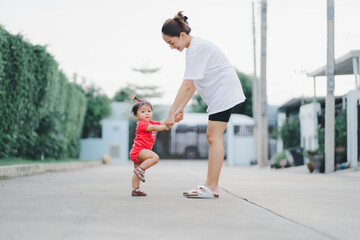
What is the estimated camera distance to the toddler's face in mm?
5023

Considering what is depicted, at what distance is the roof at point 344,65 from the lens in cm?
1342

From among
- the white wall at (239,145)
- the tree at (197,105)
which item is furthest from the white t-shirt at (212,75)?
the tree at (197,105)

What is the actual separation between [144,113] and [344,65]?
11.7 m

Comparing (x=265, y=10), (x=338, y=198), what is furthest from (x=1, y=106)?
(x=265, y=10)

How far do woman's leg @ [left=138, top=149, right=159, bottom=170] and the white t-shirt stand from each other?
68 centimetres

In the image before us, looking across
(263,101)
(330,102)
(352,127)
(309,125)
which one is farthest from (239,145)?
(330,102)

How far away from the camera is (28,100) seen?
480 inches

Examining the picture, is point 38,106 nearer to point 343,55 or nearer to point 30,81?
point 30,81

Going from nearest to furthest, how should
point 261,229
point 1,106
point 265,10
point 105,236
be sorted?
point 105,236
point 261,229
point 1,106
point 265,10

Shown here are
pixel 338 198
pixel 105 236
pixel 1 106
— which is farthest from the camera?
pixel 1 106

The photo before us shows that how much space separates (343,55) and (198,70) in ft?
33.8

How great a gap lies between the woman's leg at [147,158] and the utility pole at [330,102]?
8491mm

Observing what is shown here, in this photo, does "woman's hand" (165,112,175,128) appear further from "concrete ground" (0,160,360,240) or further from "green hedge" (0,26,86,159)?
"green hedge" (0,26,86,159)

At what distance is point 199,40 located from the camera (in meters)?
4.87
